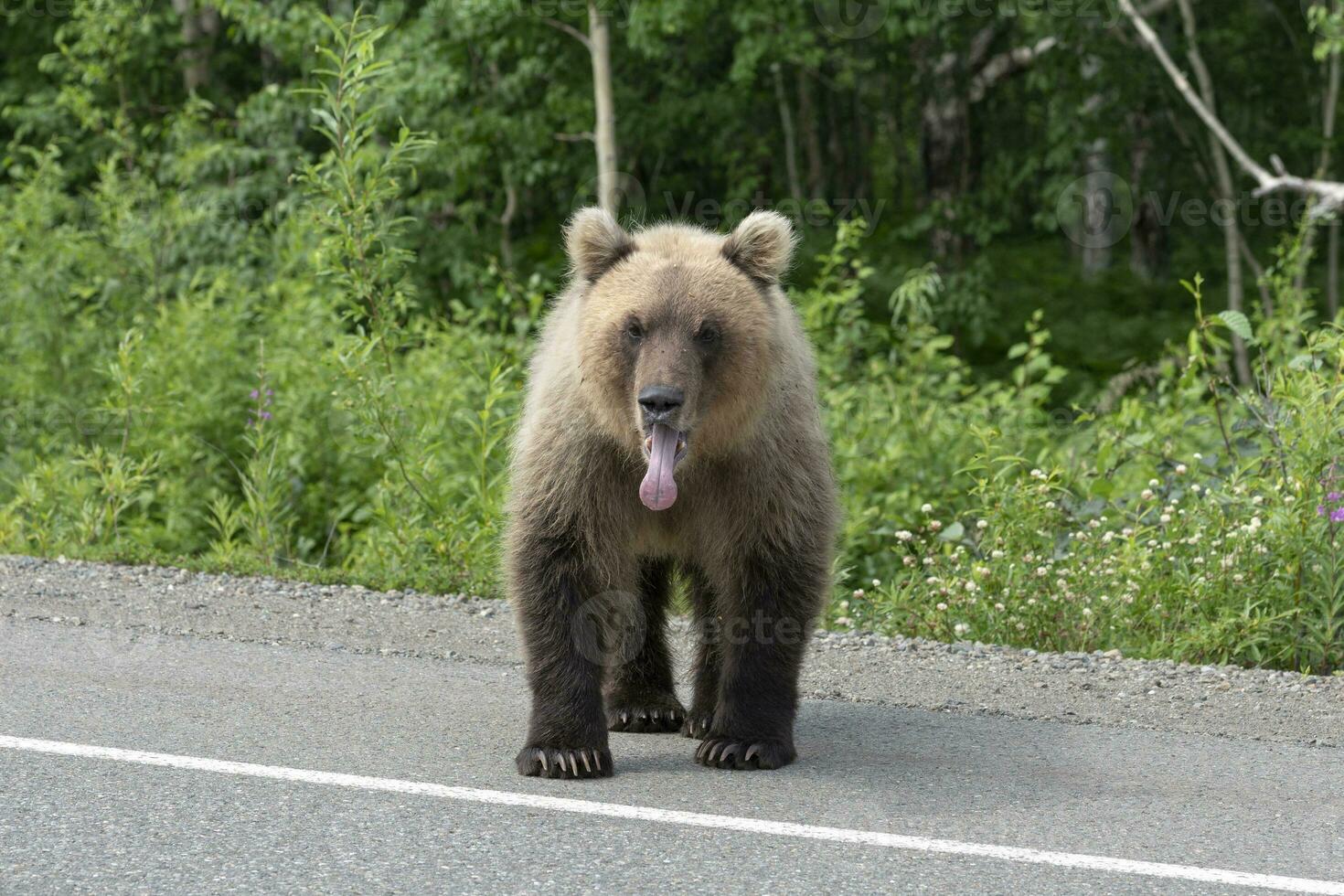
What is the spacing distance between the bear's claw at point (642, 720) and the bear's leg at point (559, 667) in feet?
2.32

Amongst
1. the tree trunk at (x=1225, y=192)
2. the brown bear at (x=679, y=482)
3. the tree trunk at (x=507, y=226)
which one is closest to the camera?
the brown bear at (x=679, y=482)

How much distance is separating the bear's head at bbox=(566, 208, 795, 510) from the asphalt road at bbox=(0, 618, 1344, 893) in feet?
3.45

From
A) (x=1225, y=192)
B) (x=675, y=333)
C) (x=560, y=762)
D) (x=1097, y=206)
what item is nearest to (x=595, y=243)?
(x=675, y=333)

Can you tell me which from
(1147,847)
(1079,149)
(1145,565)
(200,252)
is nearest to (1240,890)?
(1147,847)

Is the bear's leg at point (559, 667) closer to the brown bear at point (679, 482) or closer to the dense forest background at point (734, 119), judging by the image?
the brown bear at point (679, 482)

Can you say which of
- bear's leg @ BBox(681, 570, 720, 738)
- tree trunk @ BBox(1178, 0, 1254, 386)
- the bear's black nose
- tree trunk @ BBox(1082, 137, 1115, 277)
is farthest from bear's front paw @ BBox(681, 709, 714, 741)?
tree trunk @ BBox(1082, 137, 1115, 277)

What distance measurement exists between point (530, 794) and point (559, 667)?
465mm

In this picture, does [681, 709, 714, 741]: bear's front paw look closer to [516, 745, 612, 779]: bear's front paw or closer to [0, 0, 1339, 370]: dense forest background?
[516, 745, 612, 779]: bear's front paw

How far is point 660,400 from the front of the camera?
4766 mm

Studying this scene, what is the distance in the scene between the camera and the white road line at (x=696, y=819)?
13.9ft

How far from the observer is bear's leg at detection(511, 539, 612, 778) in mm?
5090

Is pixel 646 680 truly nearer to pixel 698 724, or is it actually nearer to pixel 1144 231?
pixel 698 724

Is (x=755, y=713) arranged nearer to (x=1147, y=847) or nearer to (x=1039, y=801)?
(x=1039, y=801)

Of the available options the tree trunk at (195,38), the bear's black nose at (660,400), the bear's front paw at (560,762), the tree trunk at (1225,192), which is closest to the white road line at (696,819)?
the bear's front paw at (560,762)
